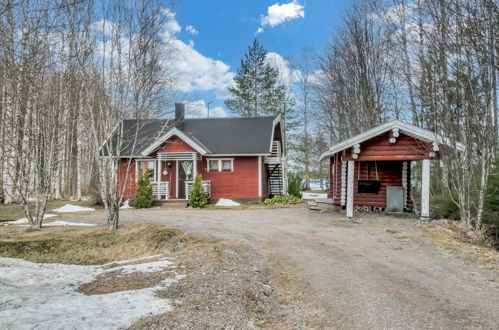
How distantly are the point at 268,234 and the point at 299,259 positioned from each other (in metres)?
2.65

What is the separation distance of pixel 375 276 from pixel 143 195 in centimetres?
1377

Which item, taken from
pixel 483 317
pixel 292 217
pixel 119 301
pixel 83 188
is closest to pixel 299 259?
pixel 483 317

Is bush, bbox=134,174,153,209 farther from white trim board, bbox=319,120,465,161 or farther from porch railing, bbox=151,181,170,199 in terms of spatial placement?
white trim board, bbox=319,120,465,161

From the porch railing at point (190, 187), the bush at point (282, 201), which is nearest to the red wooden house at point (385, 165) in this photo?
the bush at point (282, 201)

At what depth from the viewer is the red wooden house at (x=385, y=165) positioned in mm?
10797

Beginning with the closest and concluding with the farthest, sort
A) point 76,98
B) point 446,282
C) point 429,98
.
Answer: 1. point 446,282
2. point 76,98
3. point 429,98

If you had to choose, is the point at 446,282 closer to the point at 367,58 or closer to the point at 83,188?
the point at 367,58

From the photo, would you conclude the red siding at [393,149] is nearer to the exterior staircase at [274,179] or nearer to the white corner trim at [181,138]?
the white corner trim at [181,138]

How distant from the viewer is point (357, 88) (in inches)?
763

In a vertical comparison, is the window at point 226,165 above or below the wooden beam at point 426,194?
above

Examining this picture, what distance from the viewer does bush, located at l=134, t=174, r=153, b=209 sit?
1675cm

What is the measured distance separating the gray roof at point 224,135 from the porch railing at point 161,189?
2.17 m

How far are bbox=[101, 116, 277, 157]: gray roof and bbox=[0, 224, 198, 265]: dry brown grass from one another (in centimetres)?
947

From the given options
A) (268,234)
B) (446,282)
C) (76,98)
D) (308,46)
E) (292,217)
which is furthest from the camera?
(308,46)
